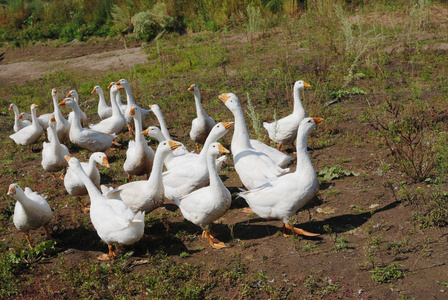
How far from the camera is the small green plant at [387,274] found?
182 inches

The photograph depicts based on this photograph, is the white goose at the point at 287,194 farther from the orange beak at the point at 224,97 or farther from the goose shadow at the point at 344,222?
the orange beak at the point at 224,97

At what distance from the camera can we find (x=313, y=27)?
16.0 m

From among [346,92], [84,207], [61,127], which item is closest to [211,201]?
[84,207]

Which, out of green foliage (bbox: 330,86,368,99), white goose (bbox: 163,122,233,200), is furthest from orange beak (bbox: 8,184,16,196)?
green foliage (bbox: 330,86,368,99)

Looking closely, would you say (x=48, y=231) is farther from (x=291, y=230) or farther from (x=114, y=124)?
(x=114, y=124)

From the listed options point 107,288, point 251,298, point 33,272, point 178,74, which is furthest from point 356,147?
point 178,74

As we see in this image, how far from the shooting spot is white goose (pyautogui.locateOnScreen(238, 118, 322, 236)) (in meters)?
5.51

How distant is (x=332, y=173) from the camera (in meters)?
7.11

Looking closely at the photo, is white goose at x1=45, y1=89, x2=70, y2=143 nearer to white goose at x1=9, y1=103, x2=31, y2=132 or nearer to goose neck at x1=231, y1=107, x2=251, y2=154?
white goose at x1=9, y1=103, x2=31, y2=132

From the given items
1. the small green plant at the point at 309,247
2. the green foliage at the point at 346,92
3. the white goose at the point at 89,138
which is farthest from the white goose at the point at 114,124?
the small green plant at the point at 309,247

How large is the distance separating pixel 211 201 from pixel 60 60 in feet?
48.1

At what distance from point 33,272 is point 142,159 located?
101 inches

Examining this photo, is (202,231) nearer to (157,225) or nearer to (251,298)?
(157,225)

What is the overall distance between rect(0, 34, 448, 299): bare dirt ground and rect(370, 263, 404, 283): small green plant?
0.06 meters
